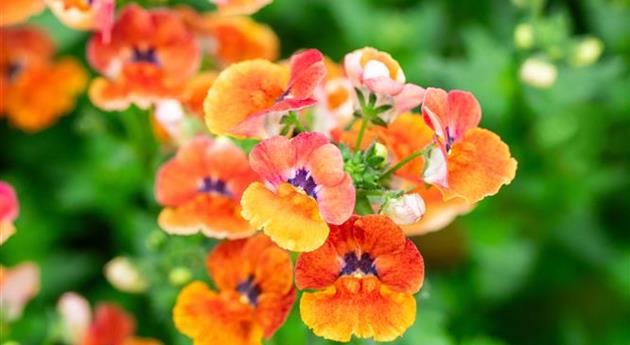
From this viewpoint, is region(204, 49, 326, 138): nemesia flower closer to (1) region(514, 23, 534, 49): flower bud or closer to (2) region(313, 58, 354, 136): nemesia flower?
(2) region(313, 58, 354, 136): nemesia flower

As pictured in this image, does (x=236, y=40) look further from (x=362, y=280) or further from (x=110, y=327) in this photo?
(x=362, y=280)

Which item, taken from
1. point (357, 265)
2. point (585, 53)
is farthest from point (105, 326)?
point (585, 53)

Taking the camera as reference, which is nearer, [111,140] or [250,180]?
[250,180]

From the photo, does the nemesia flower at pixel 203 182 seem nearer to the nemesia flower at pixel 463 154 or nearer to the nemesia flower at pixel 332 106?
the nemesia flower at pixel 332 106

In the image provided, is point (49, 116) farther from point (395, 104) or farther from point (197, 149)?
point (395, 104)

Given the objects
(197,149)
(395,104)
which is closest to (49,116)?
(197,149)

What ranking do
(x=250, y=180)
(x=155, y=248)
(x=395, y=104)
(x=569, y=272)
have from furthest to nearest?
(x=569, y=272), (x=155, y=248), (x=250, y=180), (x=395, y=104)

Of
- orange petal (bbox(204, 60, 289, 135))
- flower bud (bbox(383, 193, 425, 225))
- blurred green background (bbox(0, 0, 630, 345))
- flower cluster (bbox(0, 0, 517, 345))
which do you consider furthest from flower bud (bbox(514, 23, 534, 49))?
flower bud (bbox(383, 193, 425, 225))

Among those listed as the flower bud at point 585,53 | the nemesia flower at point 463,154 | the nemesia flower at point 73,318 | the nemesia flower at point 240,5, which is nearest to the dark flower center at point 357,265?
the nemesia flower at point 463,154
